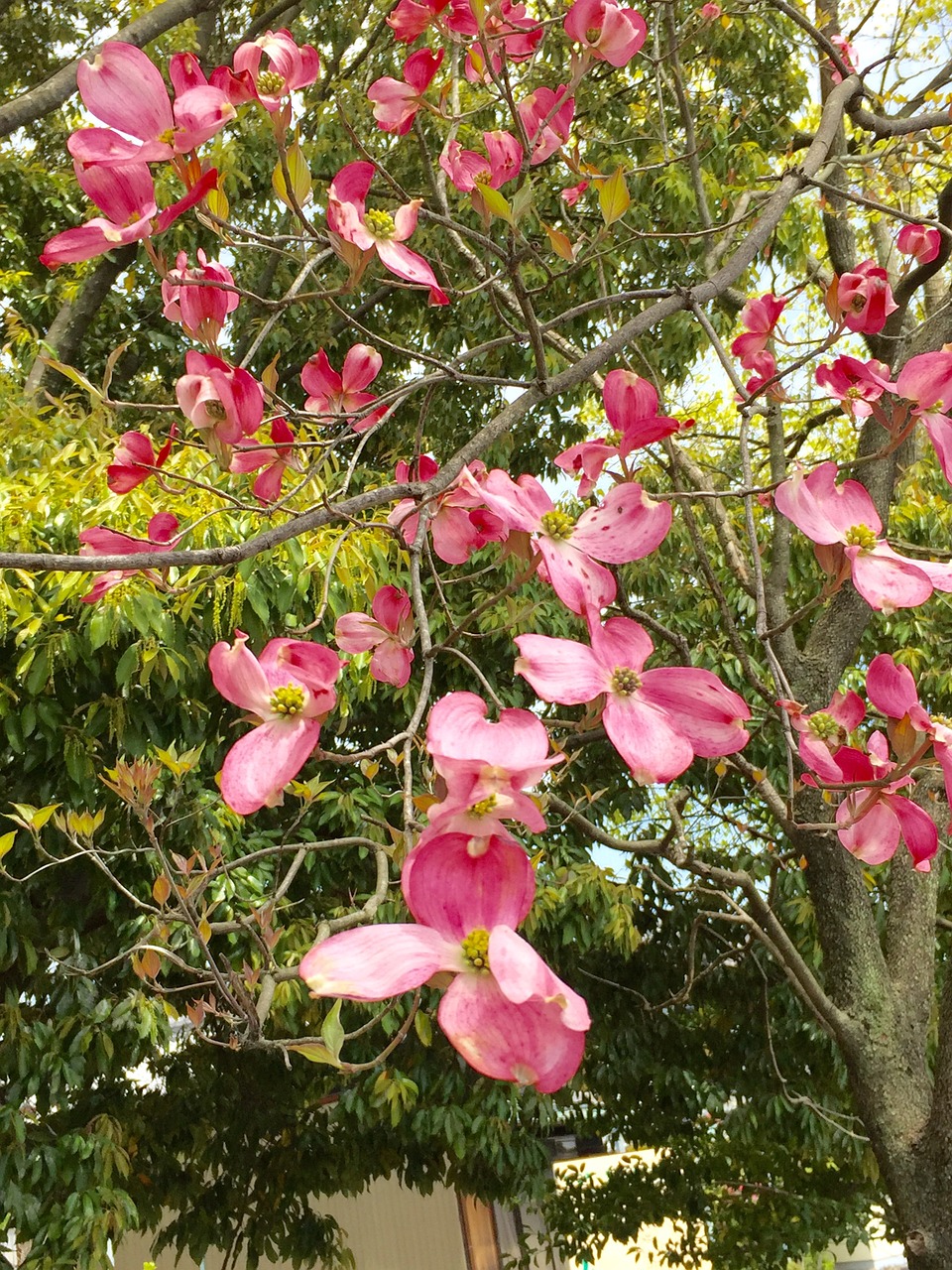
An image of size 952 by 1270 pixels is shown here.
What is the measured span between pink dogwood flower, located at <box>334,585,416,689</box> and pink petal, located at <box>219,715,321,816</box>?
224mm

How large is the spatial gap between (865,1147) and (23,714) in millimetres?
2318

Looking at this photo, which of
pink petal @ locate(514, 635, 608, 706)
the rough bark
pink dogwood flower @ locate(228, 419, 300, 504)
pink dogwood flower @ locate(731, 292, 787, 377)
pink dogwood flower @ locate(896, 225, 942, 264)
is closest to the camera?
pink petal @ locate(514, 635, 608, 706)

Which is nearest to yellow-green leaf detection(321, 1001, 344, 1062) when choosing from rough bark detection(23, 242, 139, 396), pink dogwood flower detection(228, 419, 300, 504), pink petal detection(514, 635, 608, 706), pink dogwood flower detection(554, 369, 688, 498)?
pink petal detection(514, 635, 608, 706)

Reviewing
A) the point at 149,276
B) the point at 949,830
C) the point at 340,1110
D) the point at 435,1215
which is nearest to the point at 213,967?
the point at 949,830

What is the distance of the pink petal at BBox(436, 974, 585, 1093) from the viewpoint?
301 mm

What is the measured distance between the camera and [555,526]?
50 cm

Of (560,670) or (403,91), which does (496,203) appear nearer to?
(560,670)

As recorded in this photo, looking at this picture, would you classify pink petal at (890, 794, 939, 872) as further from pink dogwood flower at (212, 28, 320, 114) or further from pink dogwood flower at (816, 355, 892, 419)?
pink dogwood flower at (212, 28, 320, 114)

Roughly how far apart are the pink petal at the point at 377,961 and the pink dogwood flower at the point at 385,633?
0.34 meters

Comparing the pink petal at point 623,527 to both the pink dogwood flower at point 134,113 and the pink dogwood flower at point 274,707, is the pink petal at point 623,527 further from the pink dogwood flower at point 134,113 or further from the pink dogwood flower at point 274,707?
the pink dogwood flower at point 134,113

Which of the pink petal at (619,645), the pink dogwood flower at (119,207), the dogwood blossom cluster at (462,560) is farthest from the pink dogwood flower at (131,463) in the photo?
the pink petal at (619,645)

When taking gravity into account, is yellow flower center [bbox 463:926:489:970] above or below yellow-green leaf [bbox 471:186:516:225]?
below

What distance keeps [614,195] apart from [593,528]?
22 cm

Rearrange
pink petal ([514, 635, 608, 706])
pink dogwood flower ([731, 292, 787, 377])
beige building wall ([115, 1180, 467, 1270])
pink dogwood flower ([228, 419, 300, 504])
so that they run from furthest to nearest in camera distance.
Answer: beige building wall ([115, 1180, 467, 1270])
pink dogwood flower ([731, 292, 787, 377])
pink dogwood flower ([228, 419, 300, 504])
pink petal ([514, 635, 608, 706])
